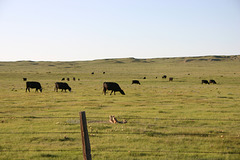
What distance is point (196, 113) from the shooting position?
1633 cm

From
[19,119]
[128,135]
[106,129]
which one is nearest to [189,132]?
[128,135]

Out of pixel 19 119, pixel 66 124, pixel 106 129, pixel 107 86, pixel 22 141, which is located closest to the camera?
pixel 22 141

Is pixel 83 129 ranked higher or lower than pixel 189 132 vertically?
higher

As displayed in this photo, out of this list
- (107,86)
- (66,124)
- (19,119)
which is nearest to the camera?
(66,124)

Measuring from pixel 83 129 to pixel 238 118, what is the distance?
1083cm

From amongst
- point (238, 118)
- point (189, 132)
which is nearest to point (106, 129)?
point (189, 132)

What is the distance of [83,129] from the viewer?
20.7 ft

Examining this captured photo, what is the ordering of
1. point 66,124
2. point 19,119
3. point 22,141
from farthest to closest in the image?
1. point 19,119
2. point 66,124
3. point 22,141

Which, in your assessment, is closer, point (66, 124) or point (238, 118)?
point (66, 124)

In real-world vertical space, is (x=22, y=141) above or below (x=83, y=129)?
below

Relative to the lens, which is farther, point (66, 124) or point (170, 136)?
point (66, 124)

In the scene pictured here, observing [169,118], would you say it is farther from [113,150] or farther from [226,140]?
[113,150]

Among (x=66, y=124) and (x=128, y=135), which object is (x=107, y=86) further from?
(x=128, y=135)

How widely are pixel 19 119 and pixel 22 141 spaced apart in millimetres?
4646
